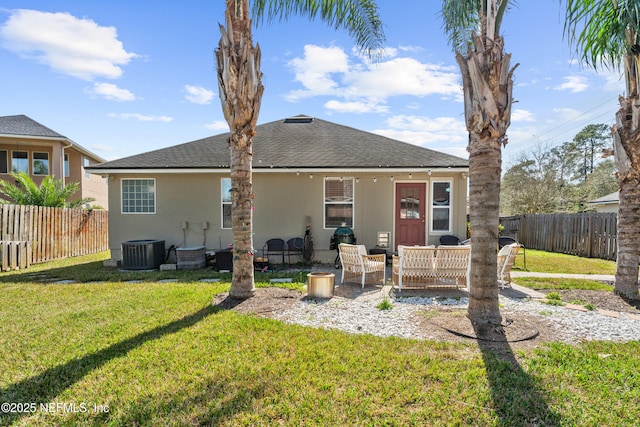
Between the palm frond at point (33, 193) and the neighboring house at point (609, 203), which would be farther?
the neighboring house at point (609, 203)

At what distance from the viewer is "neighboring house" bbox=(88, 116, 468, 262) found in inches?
409

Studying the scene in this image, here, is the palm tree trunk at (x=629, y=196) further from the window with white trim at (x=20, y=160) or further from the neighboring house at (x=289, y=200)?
the window with white trim at (x=20, y=160)

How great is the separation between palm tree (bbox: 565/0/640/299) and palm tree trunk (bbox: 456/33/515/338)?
3032 mm

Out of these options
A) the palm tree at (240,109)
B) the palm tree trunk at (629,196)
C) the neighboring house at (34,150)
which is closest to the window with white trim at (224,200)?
the palm tree at (240,109)

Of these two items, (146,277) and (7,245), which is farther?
(7,245)

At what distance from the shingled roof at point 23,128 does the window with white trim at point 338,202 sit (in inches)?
639

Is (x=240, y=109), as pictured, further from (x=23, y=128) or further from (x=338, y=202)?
(x=23, y=128)

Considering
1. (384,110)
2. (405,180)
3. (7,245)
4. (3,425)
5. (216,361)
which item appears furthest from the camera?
(384,110)

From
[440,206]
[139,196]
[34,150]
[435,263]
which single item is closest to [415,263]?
[435,263]

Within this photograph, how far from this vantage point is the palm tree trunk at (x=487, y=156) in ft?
14.2

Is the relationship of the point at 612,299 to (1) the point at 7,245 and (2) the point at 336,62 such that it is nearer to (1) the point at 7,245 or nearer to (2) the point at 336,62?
(2) the point at 336,62

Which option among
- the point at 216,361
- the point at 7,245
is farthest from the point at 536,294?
the point at 7,245

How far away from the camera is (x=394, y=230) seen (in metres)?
10.5

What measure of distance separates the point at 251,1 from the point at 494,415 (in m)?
7.32
